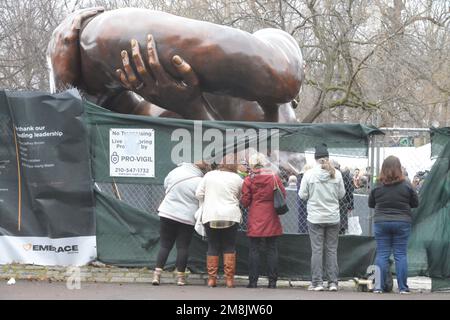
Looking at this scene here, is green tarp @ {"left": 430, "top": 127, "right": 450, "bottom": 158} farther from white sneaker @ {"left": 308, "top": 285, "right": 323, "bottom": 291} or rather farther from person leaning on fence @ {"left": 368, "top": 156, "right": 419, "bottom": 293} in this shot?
white sneaker @ {"left": 308, "top": 285, "right": 323, "bottom": 291}

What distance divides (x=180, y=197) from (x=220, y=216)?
0.61 metres

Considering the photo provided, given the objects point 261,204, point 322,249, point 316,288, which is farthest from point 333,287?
point 261,204

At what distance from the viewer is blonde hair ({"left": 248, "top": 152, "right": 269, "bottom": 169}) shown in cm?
930

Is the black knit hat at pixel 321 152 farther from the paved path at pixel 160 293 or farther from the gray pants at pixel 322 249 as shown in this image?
the paved path at pixel 160 293

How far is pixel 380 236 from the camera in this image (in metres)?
9.02

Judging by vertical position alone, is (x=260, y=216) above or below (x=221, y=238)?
above

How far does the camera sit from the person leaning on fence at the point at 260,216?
923 cm

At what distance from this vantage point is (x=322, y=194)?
9203mm

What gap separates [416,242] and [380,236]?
25.5 inches

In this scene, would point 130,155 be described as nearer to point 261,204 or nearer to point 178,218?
point 178,218

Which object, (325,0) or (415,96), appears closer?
(325,0)

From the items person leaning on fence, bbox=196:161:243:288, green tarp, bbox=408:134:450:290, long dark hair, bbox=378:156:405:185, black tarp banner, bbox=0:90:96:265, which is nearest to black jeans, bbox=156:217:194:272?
person leaning on fence, bbox=196:161:243:288
